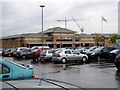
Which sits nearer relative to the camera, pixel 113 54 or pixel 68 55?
pixel 113 54

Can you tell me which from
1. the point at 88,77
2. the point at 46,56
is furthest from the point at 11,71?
the point at 46,56

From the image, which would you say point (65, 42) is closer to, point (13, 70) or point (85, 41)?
point (85, 41)

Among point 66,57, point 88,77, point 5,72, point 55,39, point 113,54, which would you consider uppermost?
point 55,39

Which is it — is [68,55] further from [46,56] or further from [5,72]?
[5,72]

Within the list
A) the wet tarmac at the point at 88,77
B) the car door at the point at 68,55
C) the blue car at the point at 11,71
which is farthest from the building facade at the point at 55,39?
the blue car at the point at 11,71

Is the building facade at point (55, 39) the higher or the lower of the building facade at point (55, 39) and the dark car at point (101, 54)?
the higher

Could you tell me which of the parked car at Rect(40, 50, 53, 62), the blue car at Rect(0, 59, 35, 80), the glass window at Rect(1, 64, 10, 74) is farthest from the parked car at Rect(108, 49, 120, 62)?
the glass window at Rect(1, 64, 10, 74)

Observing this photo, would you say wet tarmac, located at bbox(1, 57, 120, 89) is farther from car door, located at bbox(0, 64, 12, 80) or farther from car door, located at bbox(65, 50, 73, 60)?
car door, located at bbox(65, 50, 73, 60)

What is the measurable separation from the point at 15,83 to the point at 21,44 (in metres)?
84.9

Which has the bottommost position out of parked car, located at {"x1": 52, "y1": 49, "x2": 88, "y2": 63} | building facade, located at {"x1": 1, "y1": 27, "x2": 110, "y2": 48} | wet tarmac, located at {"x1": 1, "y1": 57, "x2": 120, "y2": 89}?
wet tarmac, located at {"x1": 1, "y1": 57, "x2": 120, "y2": 89}

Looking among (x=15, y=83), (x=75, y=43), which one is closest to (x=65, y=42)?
(x=75, y=43)

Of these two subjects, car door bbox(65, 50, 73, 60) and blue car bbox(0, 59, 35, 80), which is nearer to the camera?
blue car bbox(0, 59, 35, 80)

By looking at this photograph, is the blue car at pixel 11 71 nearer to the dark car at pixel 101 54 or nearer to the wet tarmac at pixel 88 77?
the wet tarmac at pixel 88 77

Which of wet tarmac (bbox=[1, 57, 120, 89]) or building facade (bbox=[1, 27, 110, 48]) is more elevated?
building facade (bbox=[1, 27, 110, 48])
